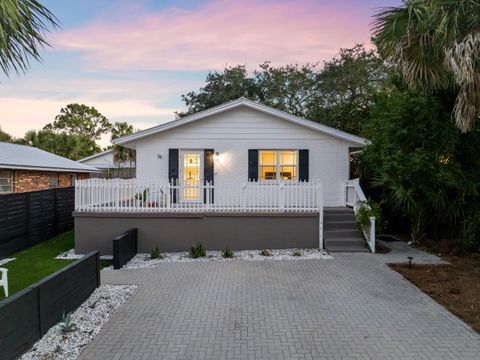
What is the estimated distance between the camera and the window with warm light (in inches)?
467

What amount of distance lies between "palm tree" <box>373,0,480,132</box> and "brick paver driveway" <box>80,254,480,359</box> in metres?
4.18

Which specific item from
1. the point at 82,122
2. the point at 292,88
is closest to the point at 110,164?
the point at 292,88

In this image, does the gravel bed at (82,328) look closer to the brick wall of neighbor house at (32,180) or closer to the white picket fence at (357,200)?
the white picket fence at (357,200)

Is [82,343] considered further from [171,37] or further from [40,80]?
[40,80]

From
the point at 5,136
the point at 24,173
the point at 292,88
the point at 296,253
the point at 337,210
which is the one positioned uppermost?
the point at 292,88

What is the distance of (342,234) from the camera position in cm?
958

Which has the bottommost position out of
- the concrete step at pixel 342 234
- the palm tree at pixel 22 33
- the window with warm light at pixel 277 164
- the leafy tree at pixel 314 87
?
the concrete step at pixel 342 234

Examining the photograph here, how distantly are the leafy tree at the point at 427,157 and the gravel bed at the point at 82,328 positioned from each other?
25.3ft

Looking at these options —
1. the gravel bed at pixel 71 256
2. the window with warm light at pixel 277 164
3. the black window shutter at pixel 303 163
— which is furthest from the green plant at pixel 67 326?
the black window shutter at pixel 303 163

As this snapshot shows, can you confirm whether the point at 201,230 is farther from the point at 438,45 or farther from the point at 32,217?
the point at 438,45

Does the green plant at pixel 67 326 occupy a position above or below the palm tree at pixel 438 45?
below

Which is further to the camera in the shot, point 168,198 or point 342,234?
point 342,234

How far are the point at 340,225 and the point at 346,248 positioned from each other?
0.99 metres

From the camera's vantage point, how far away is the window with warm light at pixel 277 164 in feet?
38.9
